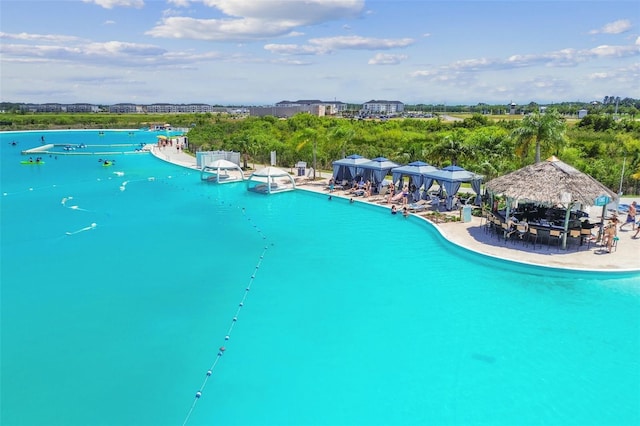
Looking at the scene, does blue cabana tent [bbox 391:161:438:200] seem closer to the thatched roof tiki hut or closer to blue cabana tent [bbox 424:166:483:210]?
blue cabana tent [bbox 424:166:483:210]

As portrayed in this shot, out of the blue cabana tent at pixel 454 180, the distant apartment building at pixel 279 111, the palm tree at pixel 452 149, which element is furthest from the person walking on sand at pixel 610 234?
the distant apartment building at pixel 279 111

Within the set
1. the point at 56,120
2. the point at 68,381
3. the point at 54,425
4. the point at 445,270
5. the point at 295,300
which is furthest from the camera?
the point at 56,120

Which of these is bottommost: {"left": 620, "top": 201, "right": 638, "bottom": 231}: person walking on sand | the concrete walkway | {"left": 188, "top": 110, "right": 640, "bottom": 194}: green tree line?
the concrete walkway

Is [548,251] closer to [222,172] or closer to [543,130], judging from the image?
[543,130]

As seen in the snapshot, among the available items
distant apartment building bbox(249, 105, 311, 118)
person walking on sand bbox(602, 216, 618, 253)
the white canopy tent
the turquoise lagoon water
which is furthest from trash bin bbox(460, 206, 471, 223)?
distant apartment building bbox(249, 105, 311, 118)

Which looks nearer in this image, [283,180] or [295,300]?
[295,300]

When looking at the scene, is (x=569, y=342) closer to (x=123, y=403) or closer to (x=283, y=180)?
(x=123, y=403)

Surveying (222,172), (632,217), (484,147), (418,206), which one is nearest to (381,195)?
(418,206)

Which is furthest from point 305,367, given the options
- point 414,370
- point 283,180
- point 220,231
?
point 283,180
